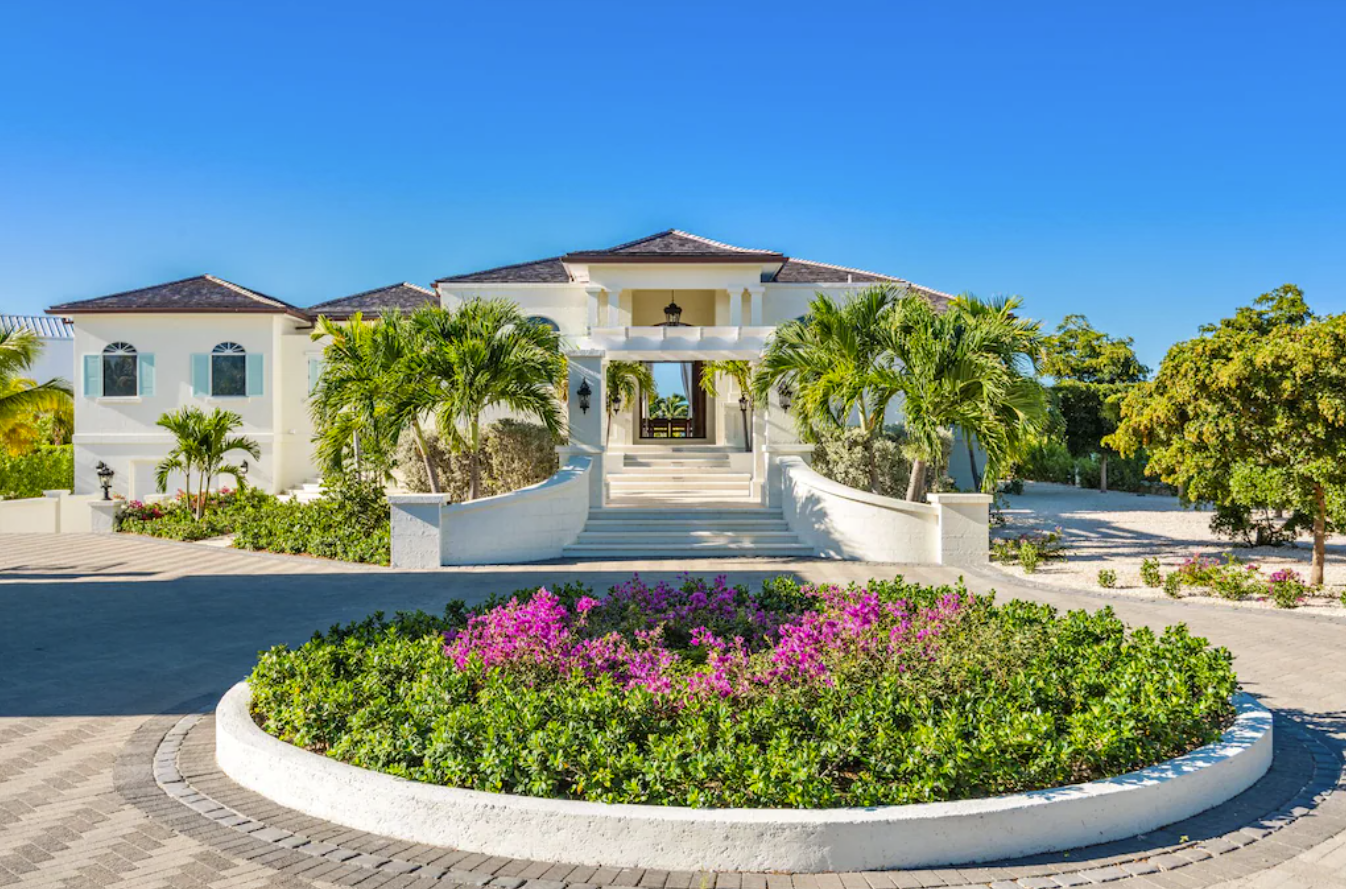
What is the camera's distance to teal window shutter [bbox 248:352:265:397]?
82.7 ft

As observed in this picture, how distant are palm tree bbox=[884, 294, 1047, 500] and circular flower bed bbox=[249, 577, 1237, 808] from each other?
7.30 metres

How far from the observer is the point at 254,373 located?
25266 millimetres

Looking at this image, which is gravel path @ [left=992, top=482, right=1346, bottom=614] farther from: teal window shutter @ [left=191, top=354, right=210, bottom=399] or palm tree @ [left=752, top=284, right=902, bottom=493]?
teal window shutter @ [left=191, top=354, right=210, bottom=399]

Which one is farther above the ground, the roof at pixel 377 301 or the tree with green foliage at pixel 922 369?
the roof at pixel 377 301

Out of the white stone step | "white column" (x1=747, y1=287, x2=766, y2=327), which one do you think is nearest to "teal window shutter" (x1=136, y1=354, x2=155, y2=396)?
the white stone step

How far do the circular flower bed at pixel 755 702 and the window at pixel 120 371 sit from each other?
22553mm

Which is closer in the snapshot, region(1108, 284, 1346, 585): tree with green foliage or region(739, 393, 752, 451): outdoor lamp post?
region(1108, 284, 1346, 585): tree with green foliage

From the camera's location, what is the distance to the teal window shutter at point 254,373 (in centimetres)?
2522

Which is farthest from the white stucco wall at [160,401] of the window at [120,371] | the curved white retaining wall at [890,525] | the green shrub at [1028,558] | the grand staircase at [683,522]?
the green shrub at [1028,558]

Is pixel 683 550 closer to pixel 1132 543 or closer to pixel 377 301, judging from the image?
pixel 1132 543

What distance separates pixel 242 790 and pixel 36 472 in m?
26.7

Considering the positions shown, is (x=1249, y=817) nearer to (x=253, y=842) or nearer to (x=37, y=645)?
(x=253, y=842)

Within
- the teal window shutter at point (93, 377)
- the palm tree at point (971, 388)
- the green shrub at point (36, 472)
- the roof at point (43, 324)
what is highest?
the roof at point (43, 324)

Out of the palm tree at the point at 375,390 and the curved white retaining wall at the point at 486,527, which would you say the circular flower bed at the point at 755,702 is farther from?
the palm tree at the point at 375,390
